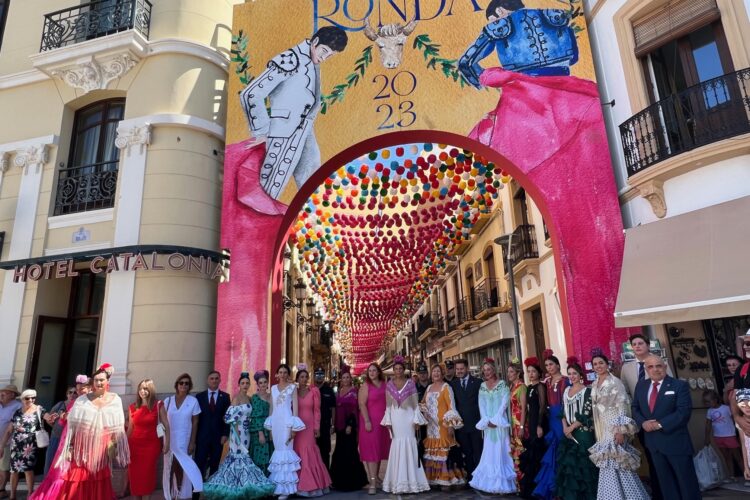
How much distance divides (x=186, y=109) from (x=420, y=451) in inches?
290

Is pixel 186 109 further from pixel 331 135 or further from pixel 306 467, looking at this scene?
pixel 306 467

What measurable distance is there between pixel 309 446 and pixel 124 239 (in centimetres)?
486

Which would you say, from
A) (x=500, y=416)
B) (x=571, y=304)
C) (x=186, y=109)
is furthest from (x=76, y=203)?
(x=571, y=304)

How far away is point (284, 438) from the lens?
670 centimetres

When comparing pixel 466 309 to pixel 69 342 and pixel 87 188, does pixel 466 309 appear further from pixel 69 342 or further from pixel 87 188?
pixel 87 188

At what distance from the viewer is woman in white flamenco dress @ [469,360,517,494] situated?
6531mm

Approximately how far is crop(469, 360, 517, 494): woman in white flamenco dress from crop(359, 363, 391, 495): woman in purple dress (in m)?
1.33

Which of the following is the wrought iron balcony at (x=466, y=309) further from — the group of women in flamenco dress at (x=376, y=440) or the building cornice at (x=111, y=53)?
the building cornice at (x=111, y=53)

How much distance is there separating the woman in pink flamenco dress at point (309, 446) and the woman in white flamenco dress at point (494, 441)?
209 centimetres

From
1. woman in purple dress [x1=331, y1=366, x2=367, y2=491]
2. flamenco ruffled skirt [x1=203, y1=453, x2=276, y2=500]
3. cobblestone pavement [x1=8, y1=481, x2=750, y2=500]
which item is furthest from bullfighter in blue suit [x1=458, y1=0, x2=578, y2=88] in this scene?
flamenco ruffled skirt [x1=203, y1=453, x2=276, y2=500]

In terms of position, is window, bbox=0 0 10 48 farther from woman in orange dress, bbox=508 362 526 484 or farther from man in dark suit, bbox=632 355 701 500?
man in dark suit, bbox=632 355 701 500

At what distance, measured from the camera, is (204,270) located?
8305 mm

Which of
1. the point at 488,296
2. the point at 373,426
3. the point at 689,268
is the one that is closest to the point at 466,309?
the point at 488,296

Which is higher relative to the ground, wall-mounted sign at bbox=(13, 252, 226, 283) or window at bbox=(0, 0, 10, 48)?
window at bbox=(0, 0, 10, 48)
